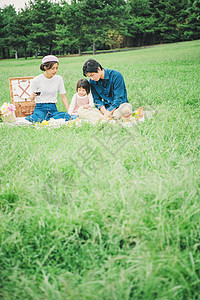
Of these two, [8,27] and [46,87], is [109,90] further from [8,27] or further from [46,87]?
[8,27]

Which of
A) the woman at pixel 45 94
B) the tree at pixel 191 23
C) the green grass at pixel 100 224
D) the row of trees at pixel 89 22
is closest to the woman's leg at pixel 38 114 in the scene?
the woman at pixel 45 94

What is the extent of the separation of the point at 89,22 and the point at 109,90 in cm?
3621

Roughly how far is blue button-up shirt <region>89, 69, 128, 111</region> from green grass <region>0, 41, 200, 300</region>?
5.32 ft

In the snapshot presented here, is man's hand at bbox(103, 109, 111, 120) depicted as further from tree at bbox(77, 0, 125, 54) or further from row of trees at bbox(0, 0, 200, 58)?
tree at bbox(77, 0, 125, 54)

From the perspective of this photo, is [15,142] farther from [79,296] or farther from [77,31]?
[77,31]

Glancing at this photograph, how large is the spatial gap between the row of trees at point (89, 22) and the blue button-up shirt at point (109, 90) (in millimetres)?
33134

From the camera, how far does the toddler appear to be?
446 centimetres

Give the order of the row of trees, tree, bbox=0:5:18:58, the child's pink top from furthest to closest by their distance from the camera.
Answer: the row of trees < tree, bbox=0:5:18:58 < the child's pink top

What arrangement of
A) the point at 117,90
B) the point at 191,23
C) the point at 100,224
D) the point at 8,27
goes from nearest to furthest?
the point at 100,224 < the point at 117,90 < the point at 8,27 < the point at 191,23

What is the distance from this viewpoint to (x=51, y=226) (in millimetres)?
1613

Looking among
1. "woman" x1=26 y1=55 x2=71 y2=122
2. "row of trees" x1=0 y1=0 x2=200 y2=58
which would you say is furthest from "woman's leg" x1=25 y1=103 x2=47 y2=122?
"row of trees" x1=0 y1=0 x2=200 y2=58

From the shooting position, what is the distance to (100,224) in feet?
5.39

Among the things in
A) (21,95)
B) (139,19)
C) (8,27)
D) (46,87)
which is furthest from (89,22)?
(46,87)

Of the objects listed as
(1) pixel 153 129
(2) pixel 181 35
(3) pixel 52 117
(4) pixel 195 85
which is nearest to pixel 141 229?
(1) pixel 153 129
